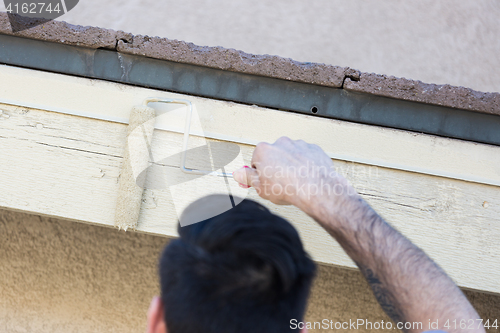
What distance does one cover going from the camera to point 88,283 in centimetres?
135

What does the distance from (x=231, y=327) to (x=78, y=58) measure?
880 mm

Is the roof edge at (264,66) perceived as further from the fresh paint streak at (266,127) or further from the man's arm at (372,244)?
the man's arm at (372,244)

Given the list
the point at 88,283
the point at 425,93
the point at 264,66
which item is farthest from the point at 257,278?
the point at 88,283

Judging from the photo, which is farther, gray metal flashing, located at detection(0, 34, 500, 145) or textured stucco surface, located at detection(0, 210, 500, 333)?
textured stucco surface, located at detection(0, 210, 500, 333)

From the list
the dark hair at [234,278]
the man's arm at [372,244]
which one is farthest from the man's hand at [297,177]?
→ the dark hair at [234,278]

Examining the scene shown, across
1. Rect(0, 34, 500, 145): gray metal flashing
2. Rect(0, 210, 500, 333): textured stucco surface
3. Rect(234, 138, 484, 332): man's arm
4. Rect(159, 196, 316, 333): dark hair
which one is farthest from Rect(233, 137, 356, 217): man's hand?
Rect(0, 210, 500, 333): textured stucco surface

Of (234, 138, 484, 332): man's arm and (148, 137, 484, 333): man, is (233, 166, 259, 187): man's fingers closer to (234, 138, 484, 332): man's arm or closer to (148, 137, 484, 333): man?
(234, 138, 484, 332): man's arm

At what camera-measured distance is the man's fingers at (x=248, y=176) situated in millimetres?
743

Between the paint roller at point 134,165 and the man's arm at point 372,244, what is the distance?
38 centimetres

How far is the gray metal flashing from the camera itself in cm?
100

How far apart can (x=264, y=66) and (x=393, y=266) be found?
609mm

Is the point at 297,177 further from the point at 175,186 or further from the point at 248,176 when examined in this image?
the point at 175,186

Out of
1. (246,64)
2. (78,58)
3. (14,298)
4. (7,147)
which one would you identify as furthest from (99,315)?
(246,64)

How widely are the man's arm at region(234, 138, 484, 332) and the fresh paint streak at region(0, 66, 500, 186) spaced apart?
29 centimetres
